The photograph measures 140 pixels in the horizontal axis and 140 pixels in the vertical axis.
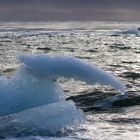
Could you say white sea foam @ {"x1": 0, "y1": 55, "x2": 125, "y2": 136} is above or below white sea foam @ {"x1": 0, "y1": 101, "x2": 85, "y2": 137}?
above

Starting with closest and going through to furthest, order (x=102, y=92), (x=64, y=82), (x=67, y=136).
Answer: (x=67, y=136), (x=102, y=92), (x=64, y=82)

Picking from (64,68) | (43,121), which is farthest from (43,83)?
(43,121)

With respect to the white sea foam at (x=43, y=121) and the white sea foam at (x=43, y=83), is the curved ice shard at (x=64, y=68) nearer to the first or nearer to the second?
the white sea foam at (x=43, y=83)

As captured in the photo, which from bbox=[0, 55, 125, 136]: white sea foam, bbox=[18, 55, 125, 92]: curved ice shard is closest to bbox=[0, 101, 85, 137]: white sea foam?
bbox=[0, 55, 125, 136]: white sea foam

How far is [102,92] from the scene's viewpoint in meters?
18.8

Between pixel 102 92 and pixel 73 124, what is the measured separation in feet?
21.1

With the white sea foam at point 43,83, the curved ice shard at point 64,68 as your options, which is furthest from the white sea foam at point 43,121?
the curved ice shard at point 64,68

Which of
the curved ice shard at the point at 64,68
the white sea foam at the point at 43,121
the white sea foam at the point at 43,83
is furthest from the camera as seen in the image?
the curved ice shard at the point at 64,68

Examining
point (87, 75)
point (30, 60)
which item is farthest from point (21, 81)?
point (87, 75)

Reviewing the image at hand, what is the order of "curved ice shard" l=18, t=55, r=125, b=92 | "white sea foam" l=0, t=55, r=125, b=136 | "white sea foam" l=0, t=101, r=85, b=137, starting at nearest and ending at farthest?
"white sea foam" l=0, t=101, r=85, b=137 < "white sea foam" l=0, t=55, r=125, b=136 < "curved ice shard" l=18, t=55, r=125, b=92

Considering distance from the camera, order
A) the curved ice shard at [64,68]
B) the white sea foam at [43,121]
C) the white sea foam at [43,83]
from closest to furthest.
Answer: the white sea foam at [43,121] → the white sea foam at [43,83] → the curved ice shard at [64,68]

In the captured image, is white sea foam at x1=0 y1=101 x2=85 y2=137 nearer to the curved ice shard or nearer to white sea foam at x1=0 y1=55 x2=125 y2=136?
white sea foam at x1=0 y1=55 x2=125 y2=136

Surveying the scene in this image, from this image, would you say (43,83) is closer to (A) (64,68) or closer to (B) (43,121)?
(A) (64,68)

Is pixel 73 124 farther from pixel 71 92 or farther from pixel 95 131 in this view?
pixel 71 92
